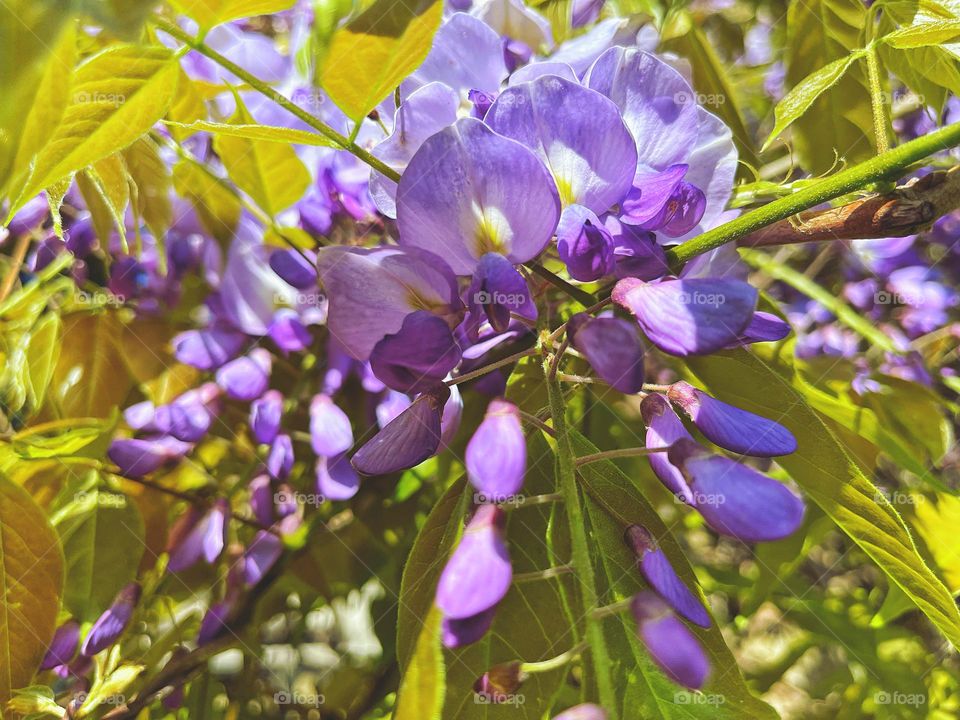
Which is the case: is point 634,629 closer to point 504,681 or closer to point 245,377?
point 504,681

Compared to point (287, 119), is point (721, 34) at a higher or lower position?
lower

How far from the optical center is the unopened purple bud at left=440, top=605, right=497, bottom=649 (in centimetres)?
44

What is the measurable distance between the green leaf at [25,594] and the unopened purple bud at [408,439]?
1.09 ft

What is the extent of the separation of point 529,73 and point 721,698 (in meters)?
0.47

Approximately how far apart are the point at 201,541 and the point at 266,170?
43 cm

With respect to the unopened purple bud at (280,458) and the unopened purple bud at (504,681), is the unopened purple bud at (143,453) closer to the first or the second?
the unopened purple bud at (280,458)

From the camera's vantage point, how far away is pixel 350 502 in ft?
3.30

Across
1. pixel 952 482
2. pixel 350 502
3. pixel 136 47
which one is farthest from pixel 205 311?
pixel 952 482

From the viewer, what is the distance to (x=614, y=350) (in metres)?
0.45

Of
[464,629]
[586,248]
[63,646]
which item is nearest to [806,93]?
[586,248]

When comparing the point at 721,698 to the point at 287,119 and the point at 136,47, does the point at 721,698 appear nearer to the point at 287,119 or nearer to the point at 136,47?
the point at 136,47

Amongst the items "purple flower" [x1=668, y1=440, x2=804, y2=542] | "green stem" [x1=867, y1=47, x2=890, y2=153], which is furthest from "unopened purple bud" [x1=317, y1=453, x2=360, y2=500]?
"green stem" [x1=867, y1=47, x2=890, y2=153]

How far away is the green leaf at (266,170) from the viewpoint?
805mm

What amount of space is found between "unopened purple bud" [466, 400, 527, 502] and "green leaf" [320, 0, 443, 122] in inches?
9.5
